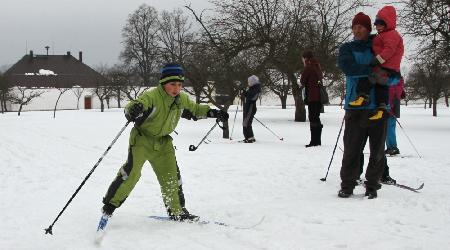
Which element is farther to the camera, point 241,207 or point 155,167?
point 241,207

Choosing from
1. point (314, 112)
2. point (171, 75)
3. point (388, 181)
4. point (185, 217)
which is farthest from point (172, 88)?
point (314, 112)

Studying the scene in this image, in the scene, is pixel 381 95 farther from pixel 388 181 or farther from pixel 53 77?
pixel 53 77

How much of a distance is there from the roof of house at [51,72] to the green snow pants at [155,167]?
208 feet

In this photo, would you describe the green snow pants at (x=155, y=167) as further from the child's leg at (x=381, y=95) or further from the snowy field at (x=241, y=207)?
the child's leg at (x=381, y=95)

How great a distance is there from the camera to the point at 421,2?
18.1 metres

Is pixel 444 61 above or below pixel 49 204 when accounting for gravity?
above

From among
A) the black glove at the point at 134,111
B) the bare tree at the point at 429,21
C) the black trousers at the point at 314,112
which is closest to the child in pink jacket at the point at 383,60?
the black glove at the point at 134,111

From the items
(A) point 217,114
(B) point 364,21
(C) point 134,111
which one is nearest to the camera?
(C) point 134,111

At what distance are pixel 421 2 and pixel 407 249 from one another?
54.9 feet

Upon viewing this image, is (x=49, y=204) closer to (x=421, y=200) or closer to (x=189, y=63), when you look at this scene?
(x=421, y=200)

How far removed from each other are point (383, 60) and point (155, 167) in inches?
105

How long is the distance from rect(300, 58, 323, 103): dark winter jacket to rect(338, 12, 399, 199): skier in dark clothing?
14.8ft

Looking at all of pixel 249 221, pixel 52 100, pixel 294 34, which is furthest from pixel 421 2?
pixel 52 100

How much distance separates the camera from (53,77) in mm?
67938
